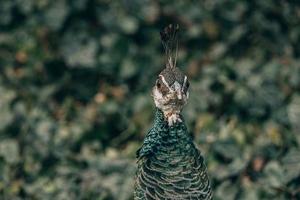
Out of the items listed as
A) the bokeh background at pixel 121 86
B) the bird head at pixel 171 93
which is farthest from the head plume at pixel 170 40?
the bokeh background at pixel 121 86

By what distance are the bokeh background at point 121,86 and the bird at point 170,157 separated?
1072 mm

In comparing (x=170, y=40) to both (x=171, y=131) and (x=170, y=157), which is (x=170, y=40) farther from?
(x=170, y=157)

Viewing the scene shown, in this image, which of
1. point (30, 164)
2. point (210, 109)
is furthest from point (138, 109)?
point (30, 164)

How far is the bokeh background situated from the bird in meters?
1.07

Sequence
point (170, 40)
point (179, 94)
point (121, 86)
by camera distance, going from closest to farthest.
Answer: point (179, 94), point (170, 40), point (121, 86)

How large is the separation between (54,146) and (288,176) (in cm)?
144

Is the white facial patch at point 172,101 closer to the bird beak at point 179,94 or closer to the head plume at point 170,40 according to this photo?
the bird beak at point 179,94

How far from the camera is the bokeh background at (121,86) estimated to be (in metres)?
4.64

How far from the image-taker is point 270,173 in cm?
430

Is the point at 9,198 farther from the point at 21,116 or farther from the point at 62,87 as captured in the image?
the point at 62,87

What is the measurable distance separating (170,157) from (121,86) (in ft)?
7.27

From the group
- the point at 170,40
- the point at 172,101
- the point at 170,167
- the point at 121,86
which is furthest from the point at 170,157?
the point at 121,86

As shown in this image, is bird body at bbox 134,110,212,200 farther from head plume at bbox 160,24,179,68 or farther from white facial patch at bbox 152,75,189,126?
head plume at bbox 160,24,179,68

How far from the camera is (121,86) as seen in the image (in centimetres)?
550
